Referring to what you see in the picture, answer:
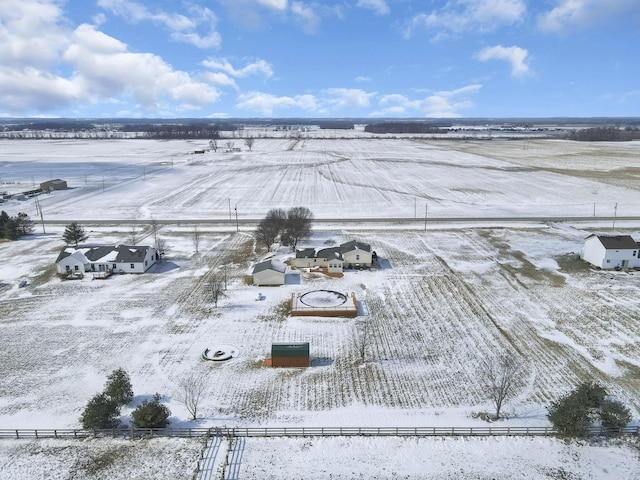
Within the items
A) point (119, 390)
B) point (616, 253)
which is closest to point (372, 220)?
point (616, 253)

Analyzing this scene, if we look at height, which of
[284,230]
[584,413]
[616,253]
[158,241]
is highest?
[284,230]

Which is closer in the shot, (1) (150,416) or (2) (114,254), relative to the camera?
(1) (150,416)

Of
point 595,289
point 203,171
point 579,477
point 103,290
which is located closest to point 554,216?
point 595,289

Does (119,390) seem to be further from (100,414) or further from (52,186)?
(52,186)

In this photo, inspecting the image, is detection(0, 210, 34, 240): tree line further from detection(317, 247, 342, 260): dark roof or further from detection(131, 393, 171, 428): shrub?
detection(131, 393, 171, 428): shrub

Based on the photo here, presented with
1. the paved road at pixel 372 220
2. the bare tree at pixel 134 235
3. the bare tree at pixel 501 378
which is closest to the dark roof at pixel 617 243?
the paved road at pixel 372 220

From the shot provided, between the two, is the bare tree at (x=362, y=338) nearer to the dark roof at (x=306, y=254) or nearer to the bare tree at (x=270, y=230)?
the dark roof at (x=306, y=254)

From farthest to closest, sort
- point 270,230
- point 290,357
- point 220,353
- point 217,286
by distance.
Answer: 1. point 270,230
2. point 217,286
3. point 220,353
4. point 290,357
